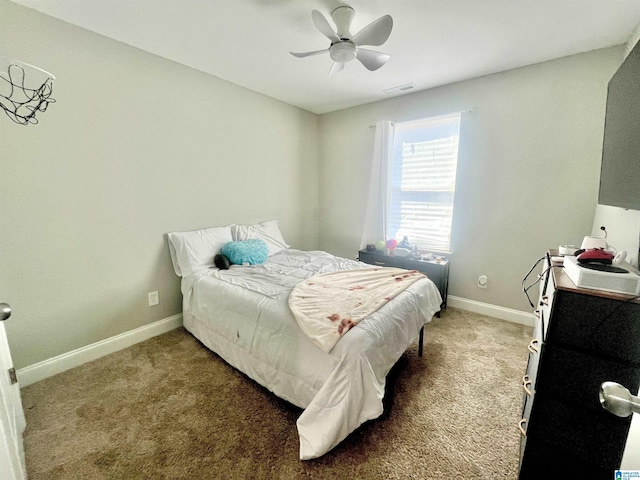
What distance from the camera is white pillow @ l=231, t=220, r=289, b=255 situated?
118 inches

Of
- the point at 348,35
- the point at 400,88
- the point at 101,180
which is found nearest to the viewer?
the point at 348,35

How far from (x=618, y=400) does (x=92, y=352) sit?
117 inches

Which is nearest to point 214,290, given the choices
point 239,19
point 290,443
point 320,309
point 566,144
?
point 320,309

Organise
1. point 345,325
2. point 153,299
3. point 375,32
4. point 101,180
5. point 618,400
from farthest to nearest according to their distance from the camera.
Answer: point 153,299 → point 101,180 → point 375,32 → point 345,325 → point 618,400

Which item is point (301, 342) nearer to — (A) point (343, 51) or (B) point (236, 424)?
(B) point (236, 424)

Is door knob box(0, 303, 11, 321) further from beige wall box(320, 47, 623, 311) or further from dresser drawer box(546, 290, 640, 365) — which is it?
beige wall box(320, 47, 623, 311)

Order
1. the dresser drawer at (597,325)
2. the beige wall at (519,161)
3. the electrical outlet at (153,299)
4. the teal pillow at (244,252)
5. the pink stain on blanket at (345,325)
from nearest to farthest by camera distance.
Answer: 1. the dresser drawer at (597,325)
2. the pink stain on blanket at (345,325)
3. the beige wall at (519,161)
4. the electrical outlet at (153,299)
5. the teal pillow at (244,252)

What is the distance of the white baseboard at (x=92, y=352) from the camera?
1.89 metres

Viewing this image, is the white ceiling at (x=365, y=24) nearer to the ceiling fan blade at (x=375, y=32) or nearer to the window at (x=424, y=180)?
the ceiling fan blade at (x=375, y=32)

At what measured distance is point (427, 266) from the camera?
2.94 m

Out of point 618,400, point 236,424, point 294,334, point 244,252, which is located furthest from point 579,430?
point 244,252

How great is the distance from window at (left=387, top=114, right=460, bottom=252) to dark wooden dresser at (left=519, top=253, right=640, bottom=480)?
217cm

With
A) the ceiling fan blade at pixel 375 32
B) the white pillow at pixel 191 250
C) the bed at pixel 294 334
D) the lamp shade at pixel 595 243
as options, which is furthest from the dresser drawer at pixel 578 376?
the white pillow at pixel 191 250

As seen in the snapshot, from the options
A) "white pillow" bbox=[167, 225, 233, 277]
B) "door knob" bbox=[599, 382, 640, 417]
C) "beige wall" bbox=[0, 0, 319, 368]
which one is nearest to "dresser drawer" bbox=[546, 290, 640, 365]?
"door knob" bbox=[599, 382, 640, 417]
